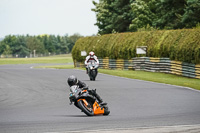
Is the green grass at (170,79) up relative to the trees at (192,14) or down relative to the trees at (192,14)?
down

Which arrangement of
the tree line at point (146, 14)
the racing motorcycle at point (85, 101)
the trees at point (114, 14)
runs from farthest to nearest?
the trees at point (114, 14)
the tree line at point (146, 14)
the racing motorcycle at point (85, 101)

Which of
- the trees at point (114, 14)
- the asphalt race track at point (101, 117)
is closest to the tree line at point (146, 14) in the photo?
the trees at point (114, 14)

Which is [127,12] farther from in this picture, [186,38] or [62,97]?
[62,97]

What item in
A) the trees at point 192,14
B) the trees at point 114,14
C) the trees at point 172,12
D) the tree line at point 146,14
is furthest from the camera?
the trees at point 114,14

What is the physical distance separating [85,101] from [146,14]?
54.1 metres

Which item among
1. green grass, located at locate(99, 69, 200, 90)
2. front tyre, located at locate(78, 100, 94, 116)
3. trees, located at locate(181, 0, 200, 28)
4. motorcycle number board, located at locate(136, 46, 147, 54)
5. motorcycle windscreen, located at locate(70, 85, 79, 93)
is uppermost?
trees, located at locate(181, 0, 200, 28)

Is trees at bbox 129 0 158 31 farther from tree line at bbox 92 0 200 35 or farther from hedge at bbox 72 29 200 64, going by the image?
hedge at bbox 72 29 200 64

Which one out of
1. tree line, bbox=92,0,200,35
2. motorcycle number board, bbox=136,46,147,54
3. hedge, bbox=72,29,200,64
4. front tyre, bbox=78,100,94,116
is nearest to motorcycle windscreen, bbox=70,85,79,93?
front tyre, bbox=78,100,94,116

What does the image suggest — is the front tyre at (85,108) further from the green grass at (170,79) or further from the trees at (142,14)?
the trees at (142,14)

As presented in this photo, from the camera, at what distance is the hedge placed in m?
31.8

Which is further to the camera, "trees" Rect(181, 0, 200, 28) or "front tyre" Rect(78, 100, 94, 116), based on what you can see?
"trees" Rect(181, 0, 200, 28)

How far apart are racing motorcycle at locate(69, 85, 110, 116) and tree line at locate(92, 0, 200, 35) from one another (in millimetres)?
36098

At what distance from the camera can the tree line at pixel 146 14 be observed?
49.7 m

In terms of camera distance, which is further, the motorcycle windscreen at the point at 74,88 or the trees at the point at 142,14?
the trees at the point at 142,14
